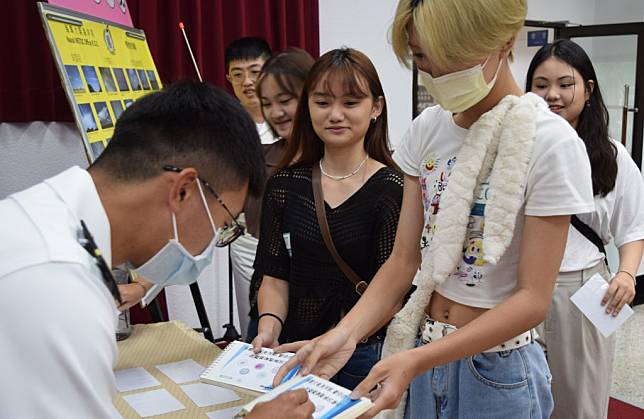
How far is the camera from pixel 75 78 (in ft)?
7.48

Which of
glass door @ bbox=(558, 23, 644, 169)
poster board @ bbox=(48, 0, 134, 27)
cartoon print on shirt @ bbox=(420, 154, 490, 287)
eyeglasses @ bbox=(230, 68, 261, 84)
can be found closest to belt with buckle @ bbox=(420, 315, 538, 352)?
cartoon print on shirt @ bbox=(420, 154, 490, 287)

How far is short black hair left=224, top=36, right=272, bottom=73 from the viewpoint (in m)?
3.25

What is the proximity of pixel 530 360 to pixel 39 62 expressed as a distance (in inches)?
101

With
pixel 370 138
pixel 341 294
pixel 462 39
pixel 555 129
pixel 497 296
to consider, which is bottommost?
pixel 341 294

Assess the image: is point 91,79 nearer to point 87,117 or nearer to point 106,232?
point 87,117

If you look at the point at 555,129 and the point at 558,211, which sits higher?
the point at 555,129

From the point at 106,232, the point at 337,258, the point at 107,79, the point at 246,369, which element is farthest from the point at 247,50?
the point at 106,232

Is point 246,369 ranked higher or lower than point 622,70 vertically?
lower

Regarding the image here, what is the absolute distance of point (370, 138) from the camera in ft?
6.56

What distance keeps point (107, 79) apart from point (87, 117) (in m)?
0.29

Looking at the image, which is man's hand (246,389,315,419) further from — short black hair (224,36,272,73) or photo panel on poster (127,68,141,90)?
short black hair (224,36,272,73)

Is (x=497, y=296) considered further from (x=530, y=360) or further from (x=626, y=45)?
(x=626, y=45)

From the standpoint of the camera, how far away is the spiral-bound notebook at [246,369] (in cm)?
136

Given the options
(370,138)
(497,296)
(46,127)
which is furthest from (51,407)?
(46,127)
